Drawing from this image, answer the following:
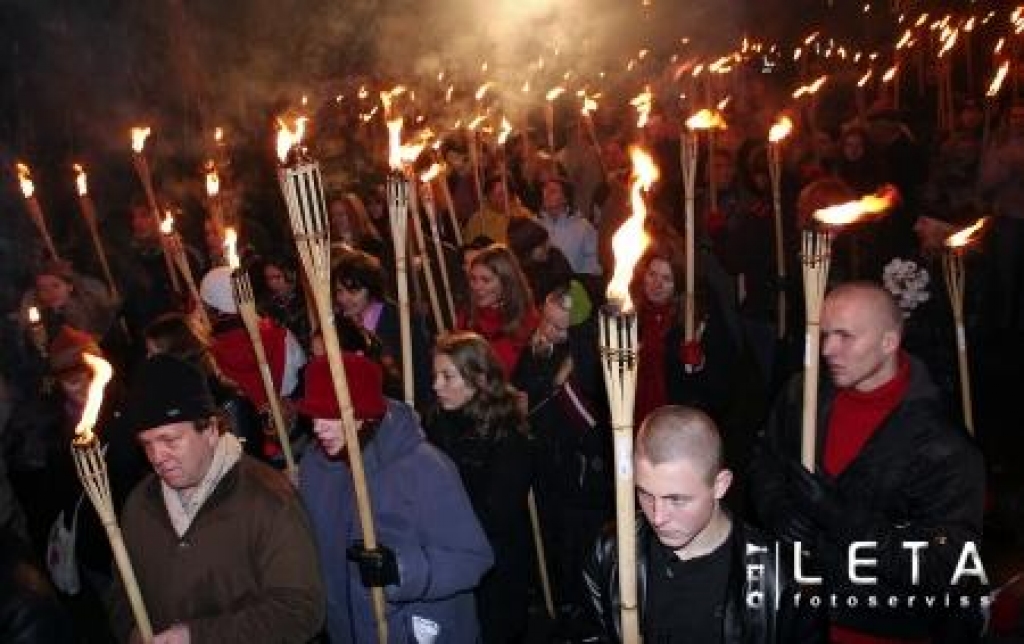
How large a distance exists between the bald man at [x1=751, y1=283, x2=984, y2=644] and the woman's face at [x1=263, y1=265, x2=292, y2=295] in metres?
4.16

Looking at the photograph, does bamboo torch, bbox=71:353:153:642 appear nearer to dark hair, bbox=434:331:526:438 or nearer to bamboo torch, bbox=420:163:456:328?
dark hair, bbox=434:331:526:438

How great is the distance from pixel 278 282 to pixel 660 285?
286 cm

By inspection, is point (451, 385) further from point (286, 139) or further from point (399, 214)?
point (286, 139)

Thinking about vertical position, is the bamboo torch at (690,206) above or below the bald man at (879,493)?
above

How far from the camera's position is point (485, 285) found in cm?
623

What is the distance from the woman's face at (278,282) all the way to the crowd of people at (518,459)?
0.05ft

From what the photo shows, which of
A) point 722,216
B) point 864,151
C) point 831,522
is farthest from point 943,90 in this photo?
point 831,522

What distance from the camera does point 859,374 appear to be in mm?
3887

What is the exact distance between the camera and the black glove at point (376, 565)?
3.43 metres

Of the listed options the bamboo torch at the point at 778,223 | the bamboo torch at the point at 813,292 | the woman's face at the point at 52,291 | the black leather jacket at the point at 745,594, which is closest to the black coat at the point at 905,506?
the bamboo torch at the point at 813,292

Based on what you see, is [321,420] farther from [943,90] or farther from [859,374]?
[943,90]

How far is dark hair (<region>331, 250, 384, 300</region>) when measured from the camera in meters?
6.25

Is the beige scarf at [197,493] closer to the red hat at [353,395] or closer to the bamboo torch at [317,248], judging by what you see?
the red hat at [353,395]

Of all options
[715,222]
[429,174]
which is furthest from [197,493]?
[715,222]
